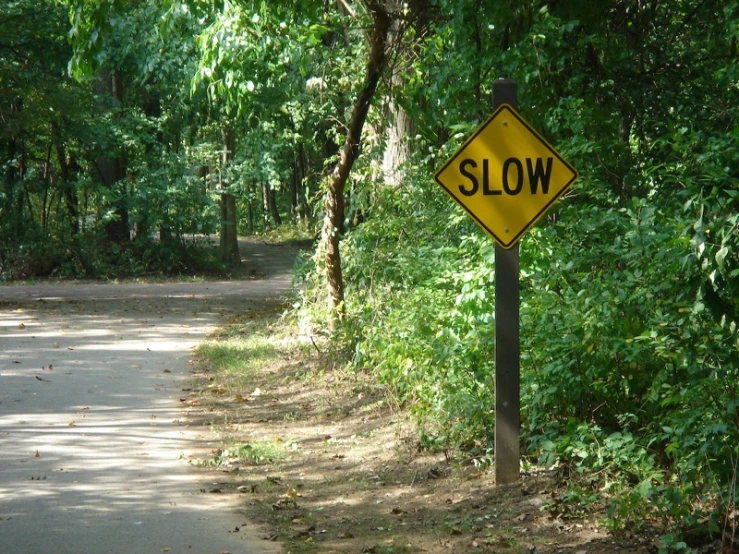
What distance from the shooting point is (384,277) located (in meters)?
12.4

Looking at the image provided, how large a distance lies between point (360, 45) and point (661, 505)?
11.2 metres

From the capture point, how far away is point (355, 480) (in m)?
A: 8.33

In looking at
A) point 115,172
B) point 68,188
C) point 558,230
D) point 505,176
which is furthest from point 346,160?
point 115,172

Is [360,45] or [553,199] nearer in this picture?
[553,199]

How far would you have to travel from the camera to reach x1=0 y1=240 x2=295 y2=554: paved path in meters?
6.69

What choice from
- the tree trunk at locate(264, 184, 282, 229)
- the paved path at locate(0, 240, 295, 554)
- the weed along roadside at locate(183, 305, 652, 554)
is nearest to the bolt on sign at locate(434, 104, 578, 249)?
the weed along roadside at locate(183, 305, 652, 554)

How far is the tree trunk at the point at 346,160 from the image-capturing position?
12727mm

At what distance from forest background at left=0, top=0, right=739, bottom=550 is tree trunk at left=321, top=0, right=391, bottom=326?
0.03 metres

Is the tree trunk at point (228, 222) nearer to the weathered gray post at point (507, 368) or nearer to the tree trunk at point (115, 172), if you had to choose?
the tree trunk at point (115, 172)

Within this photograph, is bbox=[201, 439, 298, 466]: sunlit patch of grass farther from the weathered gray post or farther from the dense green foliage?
the weathered gray post

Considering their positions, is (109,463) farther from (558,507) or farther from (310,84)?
(310,84)

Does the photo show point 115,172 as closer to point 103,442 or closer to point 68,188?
point 68,188

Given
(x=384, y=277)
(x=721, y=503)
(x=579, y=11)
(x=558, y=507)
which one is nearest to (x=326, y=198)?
(x=384, y=277)

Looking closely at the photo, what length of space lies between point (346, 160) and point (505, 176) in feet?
21.4
